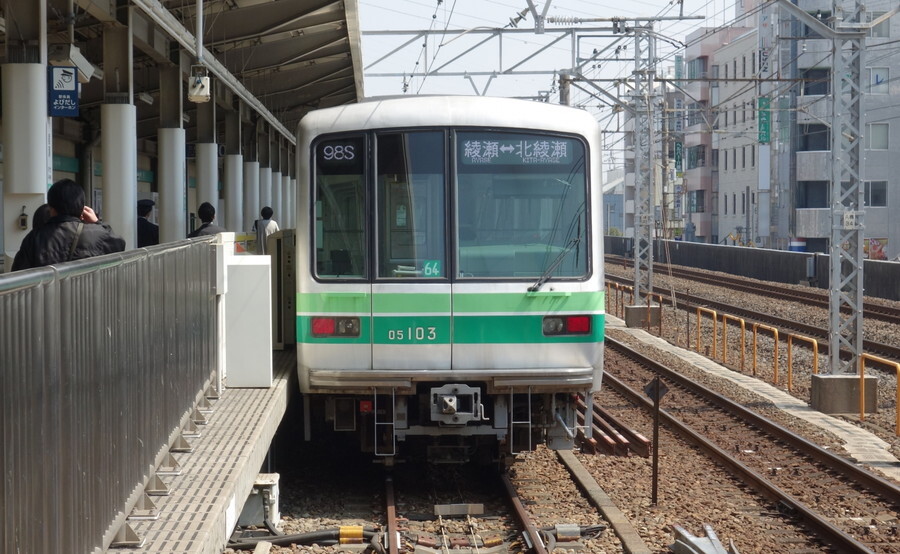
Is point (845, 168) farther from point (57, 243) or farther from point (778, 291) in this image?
point (778, 291)

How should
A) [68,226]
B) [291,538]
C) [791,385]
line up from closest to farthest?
1. [68,226]
2. [291,538]
3. [791,385]

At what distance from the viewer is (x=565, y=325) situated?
337 inches

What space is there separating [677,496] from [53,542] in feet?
21.5

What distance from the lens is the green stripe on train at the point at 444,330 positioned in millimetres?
8453

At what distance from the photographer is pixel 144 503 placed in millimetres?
4953

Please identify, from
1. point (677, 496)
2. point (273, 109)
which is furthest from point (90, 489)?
point (273, 109)

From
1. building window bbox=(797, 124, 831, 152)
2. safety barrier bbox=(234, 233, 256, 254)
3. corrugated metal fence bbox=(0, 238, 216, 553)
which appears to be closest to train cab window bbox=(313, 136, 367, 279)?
safety barrier bbox=(234, 233, 256, 254)

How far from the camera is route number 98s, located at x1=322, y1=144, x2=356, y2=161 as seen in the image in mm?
8656

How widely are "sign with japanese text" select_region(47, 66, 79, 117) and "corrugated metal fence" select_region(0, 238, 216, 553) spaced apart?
392 centimetres

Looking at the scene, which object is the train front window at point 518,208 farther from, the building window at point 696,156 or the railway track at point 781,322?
the building window at point 696,156

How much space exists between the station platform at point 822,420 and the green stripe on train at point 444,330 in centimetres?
370

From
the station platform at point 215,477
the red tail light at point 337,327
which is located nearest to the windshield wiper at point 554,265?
the red tail light at point 337,327

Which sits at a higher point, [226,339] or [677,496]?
[226,339]

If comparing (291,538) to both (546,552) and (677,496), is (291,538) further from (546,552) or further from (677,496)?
(677,496)
